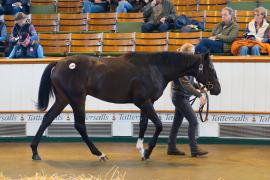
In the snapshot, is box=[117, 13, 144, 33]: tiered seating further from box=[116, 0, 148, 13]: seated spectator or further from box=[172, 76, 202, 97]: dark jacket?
box=[172, 76, 202, 97]: dark jacket

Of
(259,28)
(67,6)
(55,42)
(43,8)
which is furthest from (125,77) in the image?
(67,6)

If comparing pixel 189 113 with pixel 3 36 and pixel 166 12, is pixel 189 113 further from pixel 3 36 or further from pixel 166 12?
pixel 3 36

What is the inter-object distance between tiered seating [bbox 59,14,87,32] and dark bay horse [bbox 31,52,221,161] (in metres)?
5.83

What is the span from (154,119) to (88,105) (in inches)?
98.5

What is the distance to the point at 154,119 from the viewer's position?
9586 millimetres

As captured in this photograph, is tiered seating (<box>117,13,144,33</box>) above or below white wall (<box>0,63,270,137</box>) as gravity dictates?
above

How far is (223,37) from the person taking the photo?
12.6 meters

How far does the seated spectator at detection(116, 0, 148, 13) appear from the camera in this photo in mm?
15547

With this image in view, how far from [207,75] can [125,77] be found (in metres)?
1.24

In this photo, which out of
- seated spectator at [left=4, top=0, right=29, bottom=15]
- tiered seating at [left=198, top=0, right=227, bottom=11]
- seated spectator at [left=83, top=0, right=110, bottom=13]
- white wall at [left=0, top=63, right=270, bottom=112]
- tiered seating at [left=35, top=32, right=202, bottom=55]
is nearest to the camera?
white wall at [left=0, top=63, right=270, bottom=112]

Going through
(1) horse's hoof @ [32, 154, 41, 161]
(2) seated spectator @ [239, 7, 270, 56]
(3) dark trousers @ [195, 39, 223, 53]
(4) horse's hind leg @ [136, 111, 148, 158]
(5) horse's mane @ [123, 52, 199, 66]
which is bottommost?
(1) horse's hoof @ [32, 154, 41, 161]

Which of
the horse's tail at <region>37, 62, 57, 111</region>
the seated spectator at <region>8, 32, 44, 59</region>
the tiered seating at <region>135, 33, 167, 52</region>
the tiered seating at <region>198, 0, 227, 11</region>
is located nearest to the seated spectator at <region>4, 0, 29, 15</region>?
the seated spectator at <region>8, 32, 44, 59</region>

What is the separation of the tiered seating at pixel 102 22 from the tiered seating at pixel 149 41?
165cm

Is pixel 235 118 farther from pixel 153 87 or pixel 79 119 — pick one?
pixel 79 119
